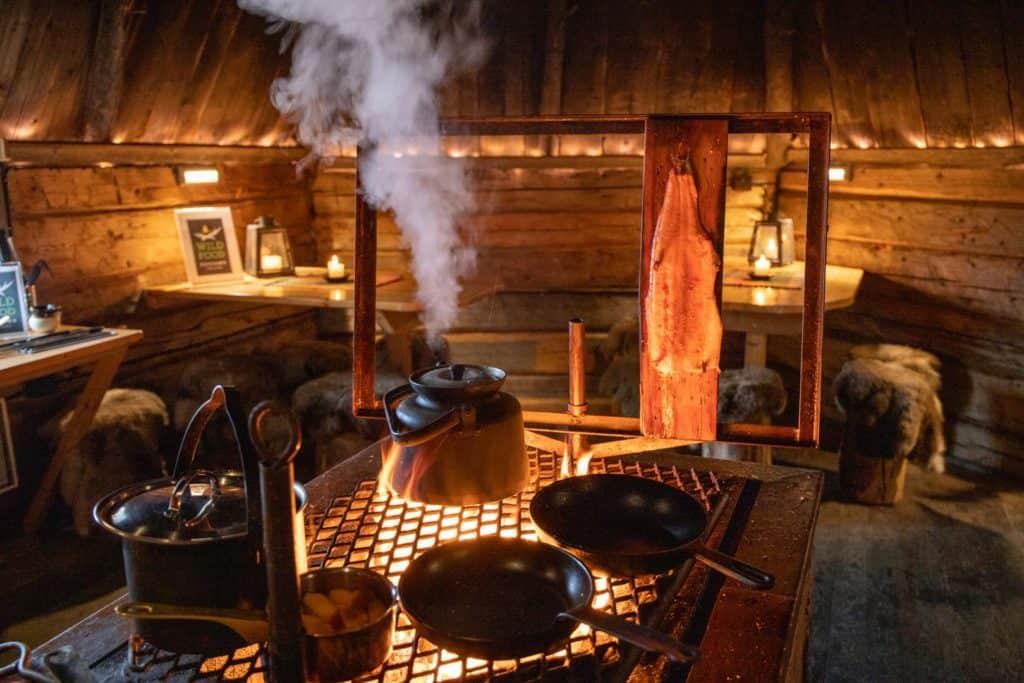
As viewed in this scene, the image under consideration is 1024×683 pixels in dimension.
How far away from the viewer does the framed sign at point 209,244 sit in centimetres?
574

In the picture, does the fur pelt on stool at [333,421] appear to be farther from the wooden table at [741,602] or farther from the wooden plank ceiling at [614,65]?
the wooden table at [741,602]

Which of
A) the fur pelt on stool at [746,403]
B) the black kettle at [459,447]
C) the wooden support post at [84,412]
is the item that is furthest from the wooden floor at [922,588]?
the wooden support post at [84,412]

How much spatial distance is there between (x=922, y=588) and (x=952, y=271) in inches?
113

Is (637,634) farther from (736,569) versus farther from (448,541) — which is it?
(448,541)

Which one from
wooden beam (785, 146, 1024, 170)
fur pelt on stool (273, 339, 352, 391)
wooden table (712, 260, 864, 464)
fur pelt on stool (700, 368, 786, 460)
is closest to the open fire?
fur pelt on stool (700, 368, 786, 460)

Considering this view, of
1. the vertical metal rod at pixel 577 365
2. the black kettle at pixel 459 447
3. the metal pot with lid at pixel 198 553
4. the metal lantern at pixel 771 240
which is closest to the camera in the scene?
the metal pot with lid at pixel 198 553

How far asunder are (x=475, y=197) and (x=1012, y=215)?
4310 millimetres

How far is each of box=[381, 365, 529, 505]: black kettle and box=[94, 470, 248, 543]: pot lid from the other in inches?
17.8

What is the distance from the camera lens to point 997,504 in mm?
5195

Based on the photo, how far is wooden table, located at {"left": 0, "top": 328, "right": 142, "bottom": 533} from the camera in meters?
3.77

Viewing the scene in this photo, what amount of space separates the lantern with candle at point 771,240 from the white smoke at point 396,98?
2342mm

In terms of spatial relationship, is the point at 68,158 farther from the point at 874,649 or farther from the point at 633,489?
the point at 874,649

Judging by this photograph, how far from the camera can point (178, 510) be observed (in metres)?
1.50

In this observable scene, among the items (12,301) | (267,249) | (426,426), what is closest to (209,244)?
(267,249)
